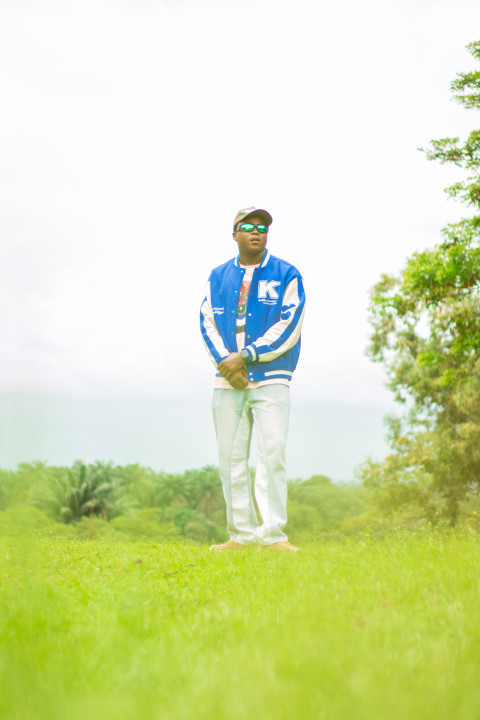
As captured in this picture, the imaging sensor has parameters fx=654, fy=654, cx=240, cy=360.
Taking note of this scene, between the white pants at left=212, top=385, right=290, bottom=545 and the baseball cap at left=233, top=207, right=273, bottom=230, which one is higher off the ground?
the baseball cap at left=233, top=207, right=273, bottom=230

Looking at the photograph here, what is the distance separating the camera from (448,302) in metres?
15.1

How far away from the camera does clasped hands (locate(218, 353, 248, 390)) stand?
23.5 feet

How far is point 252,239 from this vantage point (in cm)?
760

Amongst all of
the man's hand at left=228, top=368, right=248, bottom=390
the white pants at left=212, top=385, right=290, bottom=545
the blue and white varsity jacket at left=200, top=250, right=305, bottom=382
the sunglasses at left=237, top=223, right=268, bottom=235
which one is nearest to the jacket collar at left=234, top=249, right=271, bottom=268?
the blue and white varsity jacket at left=200, top=250, right=305, bottom=382

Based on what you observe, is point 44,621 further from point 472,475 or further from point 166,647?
point 472,475

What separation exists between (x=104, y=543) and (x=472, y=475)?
19.5 meters

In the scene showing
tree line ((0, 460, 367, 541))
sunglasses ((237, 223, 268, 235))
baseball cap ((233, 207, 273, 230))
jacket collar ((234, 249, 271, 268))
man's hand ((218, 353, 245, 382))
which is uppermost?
baseball cap ((233, 207, 273, 230))

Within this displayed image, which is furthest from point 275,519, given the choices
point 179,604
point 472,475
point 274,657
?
point 472,475

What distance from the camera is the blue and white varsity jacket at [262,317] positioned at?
721 cm

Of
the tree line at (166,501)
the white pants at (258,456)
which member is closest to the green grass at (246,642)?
the white pants at (258,456)

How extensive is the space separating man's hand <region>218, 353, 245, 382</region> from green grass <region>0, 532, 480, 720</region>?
265cm

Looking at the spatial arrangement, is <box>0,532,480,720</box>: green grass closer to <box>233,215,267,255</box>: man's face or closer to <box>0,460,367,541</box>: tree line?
<box>233,215,267,255</box>: man's face

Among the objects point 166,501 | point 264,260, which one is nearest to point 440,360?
point 264,260

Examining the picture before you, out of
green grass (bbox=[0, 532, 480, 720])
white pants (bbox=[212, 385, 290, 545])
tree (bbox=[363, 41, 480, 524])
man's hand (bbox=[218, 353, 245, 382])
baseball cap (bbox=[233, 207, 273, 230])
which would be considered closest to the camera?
green grass (bbox=[0, 532, 480, 720])
